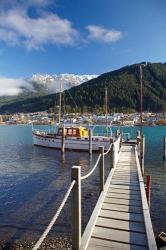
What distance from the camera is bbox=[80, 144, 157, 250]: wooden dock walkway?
691cm

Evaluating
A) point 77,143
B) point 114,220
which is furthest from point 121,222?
point 77,143

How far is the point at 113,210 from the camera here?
9.17m

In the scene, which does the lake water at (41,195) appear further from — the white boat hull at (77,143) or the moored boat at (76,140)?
the moored boat at (76,140)

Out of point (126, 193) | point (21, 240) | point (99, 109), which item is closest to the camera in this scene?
point (126, 193)

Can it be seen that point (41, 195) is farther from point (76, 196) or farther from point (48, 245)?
point (76, 196)

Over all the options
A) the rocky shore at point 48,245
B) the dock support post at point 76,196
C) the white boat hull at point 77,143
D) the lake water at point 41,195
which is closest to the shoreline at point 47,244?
the rocky shore at point 48,245

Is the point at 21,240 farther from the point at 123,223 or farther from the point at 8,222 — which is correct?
the point at 123,223

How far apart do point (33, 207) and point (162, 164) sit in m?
18.7

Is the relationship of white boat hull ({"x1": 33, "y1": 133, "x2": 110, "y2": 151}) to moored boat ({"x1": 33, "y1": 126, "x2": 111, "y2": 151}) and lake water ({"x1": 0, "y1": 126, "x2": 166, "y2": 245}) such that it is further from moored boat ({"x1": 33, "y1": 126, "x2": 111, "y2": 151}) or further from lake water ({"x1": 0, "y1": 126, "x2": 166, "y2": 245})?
lake water ({"x1": 0, "y1": 126, "x2": 166, "y2": 245})

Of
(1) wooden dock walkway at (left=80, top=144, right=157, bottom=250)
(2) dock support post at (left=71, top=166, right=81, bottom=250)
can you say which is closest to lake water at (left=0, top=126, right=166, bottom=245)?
(1) wooden dock walkway at (left=80, top=144, right=157, bottom=250)

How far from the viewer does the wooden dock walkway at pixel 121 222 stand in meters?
6.91

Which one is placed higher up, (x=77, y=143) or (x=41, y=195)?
(x=77, y=143)

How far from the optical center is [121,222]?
8.23 m

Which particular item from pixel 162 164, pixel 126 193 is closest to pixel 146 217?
pixel 126 193
